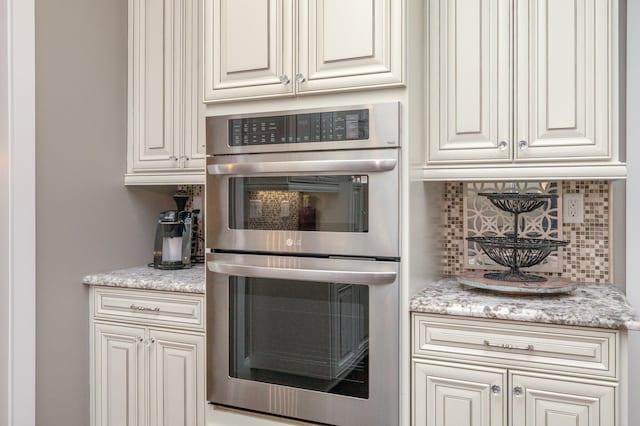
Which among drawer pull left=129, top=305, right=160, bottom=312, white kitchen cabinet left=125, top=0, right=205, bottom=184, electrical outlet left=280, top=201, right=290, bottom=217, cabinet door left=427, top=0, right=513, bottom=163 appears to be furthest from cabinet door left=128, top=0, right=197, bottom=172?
cabinet door left=427, top=0, right=513, bottom=163

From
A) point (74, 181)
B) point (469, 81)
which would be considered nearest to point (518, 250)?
point (469, 81)

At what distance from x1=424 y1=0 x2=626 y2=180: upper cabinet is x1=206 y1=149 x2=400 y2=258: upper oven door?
35cm

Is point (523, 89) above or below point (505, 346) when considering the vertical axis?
above

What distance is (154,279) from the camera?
7.06 feet

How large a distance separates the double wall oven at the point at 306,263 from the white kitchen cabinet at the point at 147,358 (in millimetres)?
157

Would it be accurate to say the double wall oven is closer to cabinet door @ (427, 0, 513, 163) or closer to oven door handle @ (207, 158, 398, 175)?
oven door handle @ (207, 158, 398, 175)

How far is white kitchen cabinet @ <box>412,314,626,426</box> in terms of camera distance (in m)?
1.46

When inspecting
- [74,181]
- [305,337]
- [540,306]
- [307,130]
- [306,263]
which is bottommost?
[305,337]

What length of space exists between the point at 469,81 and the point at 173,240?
60.9 inches

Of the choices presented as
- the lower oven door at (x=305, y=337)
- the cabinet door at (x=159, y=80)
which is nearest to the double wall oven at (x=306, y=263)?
the lower oven door at (x=305, y=337)

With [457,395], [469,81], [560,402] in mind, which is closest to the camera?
[560,402]

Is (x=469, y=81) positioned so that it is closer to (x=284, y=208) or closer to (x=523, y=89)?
(x=523, y=89)

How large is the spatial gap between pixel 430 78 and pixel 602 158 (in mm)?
679

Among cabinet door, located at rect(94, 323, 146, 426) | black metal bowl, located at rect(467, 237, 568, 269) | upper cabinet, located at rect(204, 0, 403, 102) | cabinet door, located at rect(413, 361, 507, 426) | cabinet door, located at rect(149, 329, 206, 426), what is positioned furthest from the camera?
cabinet door, located at rect(94, 323, 146, 426)
